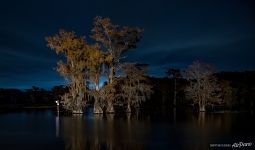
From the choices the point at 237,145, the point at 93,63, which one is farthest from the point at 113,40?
the point at 237,145

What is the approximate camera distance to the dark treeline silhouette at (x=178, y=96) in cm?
7156

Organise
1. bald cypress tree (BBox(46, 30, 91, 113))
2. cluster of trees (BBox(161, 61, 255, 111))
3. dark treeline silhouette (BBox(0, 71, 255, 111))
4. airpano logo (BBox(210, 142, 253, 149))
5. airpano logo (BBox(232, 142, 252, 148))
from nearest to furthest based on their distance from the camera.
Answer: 1. airpano logo (BBox(210, 142, 253, 149))
2. airpano logo (BBox(232, 142, 252, 148))
3. bald cypress tree (BBox(46, 30, 91, 113))
4. cluster of trees (BBox(161, 61, 255, 111))
5. dark treeline silhouette (BBox(0, 71, 255, 111))

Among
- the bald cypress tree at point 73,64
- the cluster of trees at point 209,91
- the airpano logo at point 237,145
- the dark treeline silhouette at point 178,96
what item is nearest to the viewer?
the airpano logo at point 237,145

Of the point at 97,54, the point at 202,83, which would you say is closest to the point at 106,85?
the point at 97,54

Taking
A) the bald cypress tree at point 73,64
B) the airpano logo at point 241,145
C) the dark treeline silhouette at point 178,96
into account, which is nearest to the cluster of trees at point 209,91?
the dark treeline silhouette at point 178,96

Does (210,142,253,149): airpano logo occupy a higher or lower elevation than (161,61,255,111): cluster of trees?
lower

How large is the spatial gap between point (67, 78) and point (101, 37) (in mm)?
7043

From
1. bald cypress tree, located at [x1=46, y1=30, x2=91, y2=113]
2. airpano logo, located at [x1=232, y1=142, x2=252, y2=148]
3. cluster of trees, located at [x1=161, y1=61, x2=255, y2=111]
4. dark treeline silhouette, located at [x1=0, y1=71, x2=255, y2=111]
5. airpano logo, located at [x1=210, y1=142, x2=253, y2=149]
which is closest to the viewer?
airpano logo, located at [x1=210, y1=142, x2=253, y2=149]

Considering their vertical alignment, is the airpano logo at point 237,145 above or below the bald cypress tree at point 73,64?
below

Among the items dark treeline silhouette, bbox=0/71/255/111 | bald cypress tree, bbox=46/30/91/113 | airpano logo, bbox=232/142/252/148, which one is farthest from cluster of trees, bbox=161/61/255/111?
airpano logo, bbox=232/142/252/148

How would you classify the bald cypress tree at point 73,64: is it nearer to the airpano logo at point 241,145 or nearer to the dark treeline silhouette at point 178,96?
the dark treeline silhouette at point 178,96

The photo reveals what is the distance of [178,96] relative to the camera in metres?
85.8

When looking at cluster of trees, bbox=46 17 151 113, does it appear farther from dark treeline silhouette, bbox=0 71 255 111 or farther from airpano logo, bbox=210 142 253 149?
airpano logo, bbox=210 142 253 149

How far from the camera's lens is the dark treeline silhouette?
235 ft
